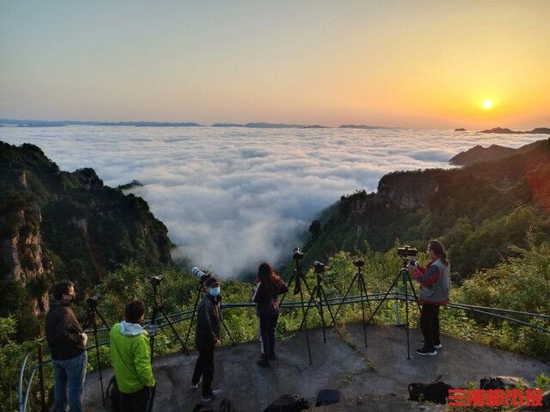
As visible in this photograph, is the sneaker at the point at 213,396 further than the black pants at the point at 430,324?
No

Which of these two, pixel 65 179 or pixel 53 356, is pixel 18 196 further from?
pixel 53 356

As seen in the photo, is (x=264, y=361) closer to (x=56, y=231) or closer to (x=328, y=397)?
(x=328, y=397)

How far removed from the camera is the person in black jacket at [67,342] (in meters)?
5.52

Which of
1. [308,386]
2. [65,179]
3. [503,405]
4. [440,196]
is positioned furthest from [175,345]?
[65,179]

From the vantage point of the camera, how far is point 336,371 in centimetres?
721

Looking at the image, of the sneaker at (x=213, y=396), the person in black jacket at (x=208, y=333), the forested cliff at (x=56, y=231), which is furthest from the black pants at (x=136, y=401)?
the forested cliff at (x=56, y=231)

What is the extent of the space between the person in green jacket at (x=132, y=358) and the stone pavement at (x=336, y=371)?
1334 mm

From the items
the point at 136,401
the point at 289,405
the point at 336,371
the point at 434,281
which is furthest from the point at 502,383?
the point at 136,401

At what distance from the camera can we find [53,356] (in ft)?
18.4

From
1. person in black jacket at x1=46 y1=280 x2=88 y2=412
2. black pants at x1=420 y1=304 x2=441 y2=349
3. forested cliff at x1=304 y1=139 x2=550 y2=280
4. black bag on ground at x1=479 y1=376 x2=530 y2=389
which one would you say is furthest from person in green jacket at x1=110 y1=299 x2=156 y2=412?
forested cliff at x1=304 y1=139 x2=550 y2=280

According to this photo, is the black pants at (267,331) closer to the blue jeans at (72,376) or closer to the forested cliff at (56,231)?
the blue jeans at (72,376)

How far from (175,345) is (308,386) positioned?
3.93 meters

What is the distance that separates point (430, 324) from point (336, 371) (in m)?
2.11

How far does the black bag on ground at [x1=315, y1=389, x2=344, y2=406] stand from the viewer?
5960 mm
